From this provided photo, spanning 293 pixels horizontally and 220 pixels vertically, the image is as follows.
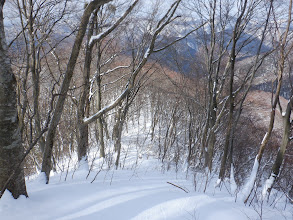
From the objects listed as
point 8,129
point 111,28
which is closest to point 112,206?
point 8,129

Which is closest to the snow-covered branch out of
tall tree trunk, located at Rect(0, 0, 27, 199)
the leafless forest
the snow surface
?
the leafless forest

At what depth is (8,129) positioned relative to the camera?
174 cm

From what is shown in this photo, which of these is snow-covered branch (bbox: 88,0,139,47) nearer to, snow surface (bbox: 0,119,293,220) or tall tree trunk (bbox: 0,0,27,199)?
tall tree trunk (bbox: 0,0,27,199)

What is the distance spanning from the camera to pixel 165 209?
1962mm

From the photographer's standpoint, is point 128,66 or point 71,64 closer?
point 71,64

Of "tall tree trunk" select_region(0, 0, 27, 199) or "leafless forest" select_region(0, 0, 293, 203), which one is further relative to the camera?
"leafless forest" select_region(0, 0, 293, 203)

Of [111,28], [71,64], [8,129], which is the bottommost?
[8,129]

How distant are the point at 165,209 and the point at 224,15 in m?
5.68

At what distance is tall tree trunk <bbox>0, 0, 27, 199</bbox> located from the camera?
1688 mm

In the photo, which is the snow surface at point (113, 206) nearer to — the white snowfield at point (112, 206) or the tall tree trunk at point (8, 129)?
the white snowfield at point (112, 206)

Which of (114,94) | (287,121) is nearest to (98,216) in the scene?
(287,121)

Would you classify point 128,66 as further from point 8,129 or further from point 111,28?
point 8,129

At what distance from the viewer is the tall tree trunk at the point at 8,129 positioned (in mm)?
1688

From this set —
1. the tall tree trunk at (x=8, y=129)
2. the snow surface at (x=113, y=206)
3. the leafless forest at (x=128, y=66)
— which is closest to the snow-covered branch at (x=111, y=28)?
the leafless forest at (x=128, y=66)
